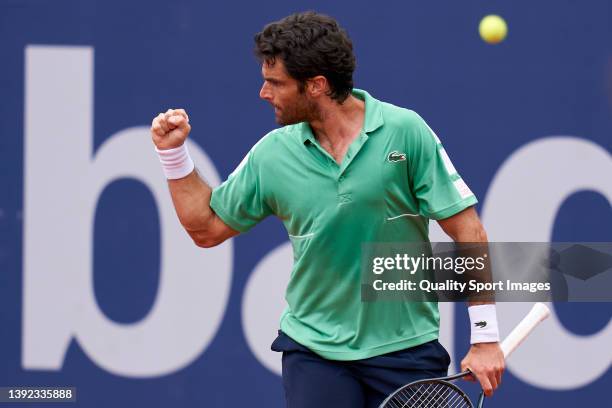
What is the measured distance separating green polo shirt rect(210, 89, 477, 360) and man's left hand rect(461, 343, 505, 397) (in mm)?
134

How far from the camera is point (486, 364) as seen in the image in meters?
3.17

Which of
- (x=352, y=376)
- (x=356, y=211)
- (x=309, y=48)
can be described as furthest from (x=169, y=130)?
(x=352, y=376)

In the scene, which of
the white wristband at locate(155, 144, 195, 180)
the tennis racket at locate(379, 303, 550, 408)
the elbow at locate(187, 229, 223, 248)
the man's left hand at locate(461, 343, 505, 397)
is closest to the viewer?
the tennis racket at locate(379, 303, 550, 408)

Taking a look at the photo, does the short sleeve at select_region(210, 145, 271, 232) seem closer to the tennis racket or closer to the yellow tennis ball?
the tennis racket

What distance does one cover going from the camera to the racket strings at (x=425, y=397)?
309 centimetres

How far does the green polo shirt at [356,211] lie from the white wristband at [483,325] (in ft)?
0.41

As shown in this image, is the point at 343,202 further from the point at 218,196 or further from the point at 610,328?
the point at 610,328

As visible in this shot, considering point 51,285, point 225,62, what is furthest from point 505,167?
point 51,285

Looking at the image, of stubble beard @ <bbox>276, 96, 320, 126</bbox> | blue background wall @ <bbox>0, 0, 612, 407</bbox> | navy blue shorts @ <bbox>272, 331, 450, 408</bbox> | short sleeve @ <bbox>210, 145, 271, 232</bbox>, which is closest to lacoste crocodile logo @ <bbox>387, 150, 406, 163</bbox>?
stubble beard @ <bbox>276, 96, 320, 126</bbox>

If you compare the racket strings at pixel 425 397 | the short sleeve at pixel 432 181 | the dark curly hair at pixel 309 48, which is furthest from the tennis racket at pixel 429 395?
the dark curly hair at pixel 309 48

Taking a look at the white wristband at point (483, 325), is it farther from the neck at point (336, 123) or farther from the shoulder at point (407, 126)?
the neck at point (336, 123)

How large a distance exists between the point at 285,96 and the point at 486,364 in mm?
867

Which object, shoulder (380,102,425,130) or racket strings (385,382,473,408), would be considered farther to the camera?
shoulder (380,102,425,130)

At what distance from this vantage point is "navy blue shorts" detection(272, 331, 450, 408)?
3182 millimetres
